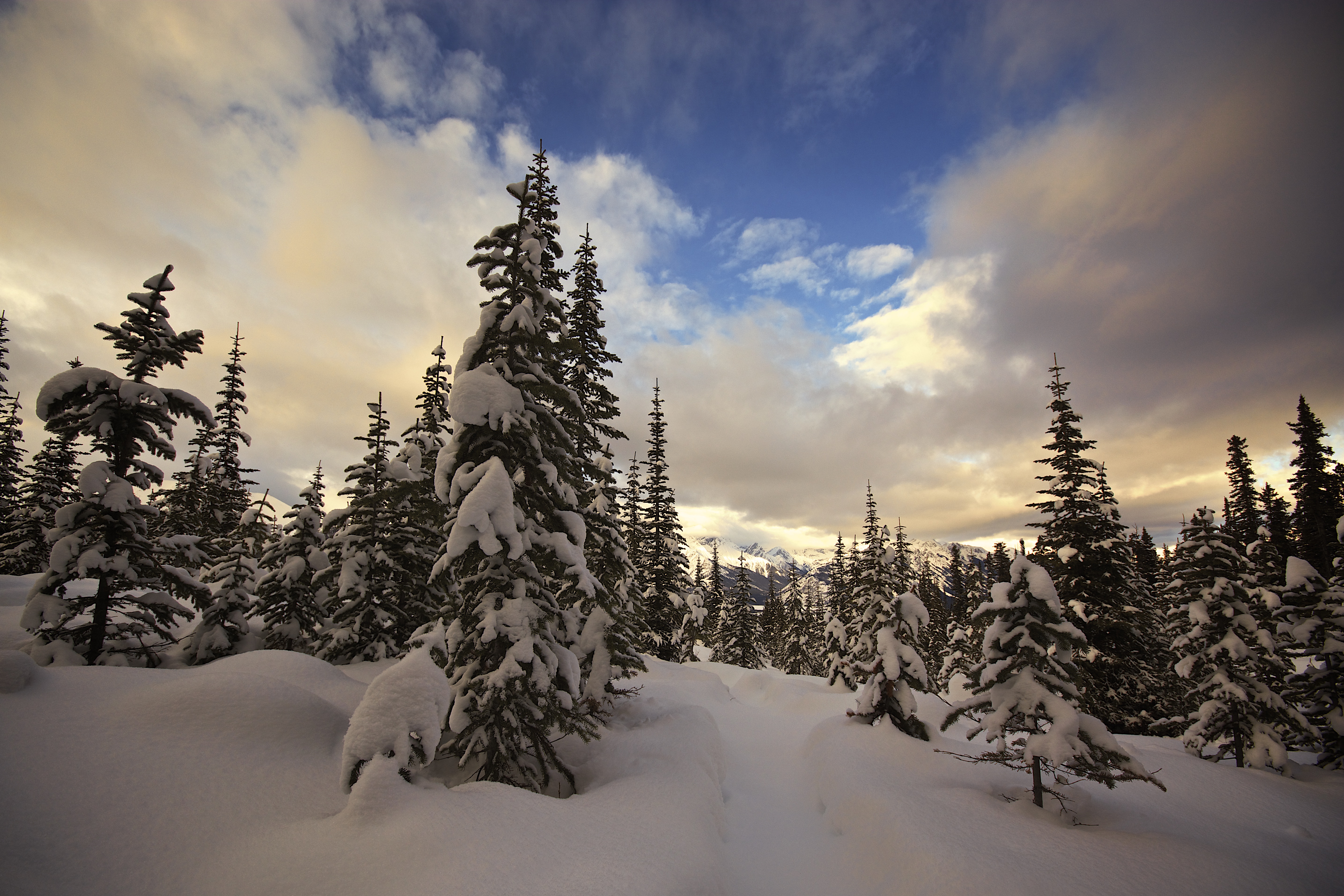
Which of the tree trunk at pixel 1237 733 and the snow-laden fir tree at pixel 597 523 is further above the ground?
the snow-laden fir tree at pixel 597 523

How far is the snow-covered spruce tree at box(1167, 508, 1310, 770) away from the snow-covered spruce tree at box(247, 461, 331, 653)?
2868cm

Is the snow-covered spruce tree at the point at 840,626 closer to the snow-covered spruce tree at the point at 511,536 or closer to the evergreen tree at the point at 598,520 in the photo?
the evergreen tree at the point at 598,520

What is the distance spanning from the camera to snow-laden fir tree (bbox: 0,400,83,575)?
23234mm

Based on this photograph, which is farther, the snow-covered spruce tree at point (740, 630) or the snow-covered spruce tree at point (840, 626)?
the snow-covered spruce tree at point (740, 630)

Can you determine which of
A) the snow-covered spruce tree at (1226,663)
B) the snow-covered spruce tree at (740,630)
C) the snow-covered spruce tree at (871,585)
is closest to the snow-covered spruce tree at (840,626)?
the snow-covered spruce tree at (871,585)

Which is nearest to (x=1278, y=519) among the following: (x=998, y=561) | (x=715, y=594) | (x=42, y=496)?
(x=998, y=561)

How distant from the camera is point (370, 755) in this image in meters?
6.49

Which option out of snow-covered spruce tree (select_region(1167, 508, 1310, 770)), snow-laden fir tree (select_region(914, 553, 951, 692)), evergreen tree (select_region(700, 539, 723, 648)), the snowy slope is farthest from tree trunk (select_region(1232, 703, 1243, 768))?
evergreen tree (select_region(700, 539, 723, 648))

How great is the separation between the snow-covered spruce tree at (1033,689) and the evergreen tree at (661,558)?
63.8 feet

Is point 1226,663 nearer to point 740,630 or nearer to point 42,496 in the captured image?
point 740,630

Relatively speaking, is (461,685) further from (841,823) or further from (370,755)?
(841,823)

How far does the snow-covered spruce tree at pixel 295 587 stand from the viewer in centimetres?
1630

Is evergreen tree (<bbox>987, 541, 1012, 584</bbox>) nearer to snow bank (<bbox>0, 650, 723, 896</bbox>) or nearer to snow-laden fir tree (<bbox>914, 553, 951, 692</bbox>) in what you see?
snow-laden fir tree (<bbox>914, 553, 951, 692</bbox>)

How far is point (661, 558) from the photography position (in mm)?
29188
